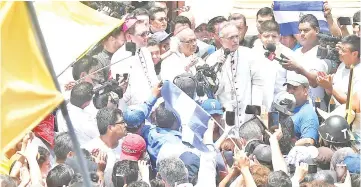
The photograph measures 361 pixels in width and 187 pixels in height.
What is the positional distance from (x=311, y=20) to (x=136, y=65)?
60.7 inches

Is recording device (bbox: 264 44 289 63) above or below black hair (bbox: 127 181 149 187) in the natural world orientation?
above

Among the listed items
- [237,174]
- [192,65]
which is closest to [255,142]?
[237,174]

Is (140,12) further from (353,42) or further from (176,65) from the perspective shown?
(353,42)

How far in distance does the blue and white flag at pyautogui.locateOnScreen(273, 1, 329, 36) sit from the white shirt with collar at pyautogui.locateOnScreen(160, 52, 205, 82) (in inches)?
32.6

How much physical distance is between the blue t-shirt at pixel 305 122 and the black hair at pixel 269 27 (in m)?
0.88

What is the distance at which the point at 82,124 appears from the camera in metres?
9.63

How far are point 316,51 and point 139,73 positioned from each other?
1.51m

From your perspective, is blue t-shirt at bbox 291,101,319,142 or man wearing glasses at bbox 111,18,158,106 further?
man wearing glasses at bbox 111,18,158,106

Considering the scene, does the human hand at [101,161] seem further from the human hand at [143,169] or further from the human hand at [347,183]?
the human hand at [347,183]

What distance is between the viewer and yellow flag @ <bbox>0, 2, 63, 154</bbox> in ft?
21.5

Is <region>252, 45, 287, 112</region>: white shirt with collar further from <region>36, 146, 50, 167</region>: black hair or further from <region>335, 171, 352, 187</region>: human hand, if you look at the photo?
<region>36, 146, 50, 167</region>: black hair

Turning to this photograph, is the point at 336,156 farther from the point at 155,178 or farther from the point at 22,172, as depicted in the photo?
the point at 22,172

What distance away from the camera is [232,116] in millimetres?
9617

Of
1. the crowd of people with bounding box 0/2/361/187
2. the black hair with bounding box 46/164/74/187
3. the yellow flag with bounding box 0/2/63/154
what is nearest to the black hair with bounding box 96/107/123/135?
the crowd of people with bounding box 0/2/361/187
